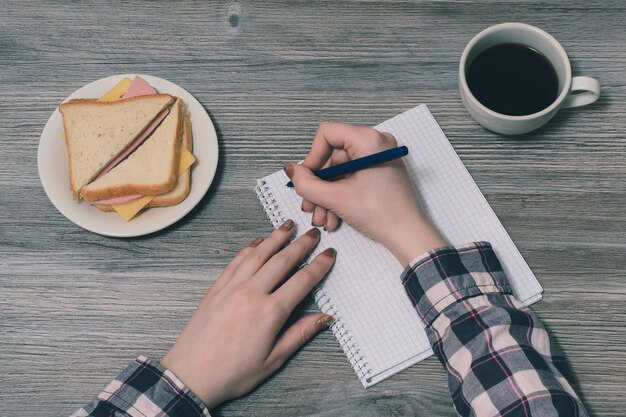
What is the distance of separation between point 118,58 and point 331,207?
1.24ft

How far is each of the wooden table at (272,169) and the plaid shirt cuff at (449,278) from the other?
8 centimetres

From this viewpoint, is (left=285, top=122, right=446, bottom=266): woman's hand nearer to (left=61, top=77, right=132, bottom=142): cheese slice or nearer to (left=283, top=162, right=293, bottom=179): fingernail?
(left=283, top=162, right=293, bottom=179): fingernail

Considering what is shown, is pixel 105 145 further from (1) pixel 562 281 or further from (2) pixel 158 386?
(1) pixel 562 281

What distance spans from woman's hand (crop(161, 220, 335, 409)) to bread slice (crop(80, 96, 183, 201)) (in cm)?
14

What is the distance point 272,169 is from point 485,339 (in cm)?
35

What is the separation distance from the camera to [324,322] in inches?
32.1

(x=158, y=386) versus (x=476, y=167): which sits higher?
(x=476, y=167)

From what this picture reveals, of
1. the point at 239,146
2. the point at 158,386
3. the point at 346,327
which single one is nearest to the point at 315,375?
the point at 346,327

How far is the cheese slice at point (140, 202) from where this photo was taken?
0.84 meters

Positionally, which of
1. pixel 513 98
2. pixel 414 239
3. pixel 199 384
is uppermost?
pixel 513 98

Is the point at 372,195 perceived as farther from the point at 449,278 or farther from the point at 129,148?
the point at 129,148

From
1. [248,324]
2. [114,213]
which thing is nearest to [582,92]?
[248,324]

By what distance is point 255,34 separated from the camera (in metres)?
0.93

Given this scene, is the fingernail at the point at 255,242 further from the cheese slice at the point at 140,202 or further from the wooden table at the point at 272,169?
the cheese slice at the point at 140,202
